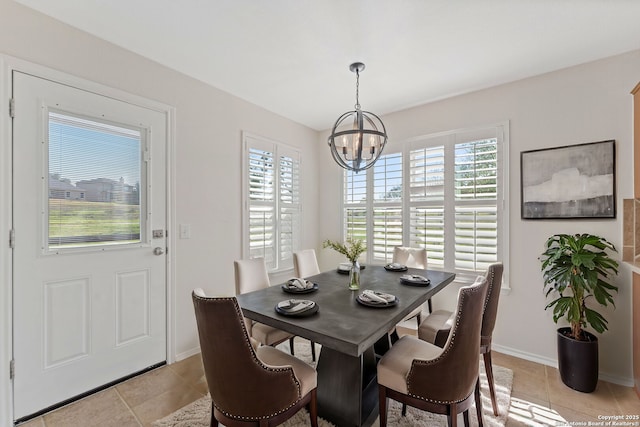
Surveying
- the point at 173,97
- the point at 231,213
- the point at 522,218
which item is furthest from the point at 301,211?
the point at 522,218

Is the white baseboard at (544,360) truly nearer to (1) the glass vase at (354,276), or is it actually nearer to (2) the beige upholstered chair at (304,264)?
(1) the glass vase at (354,276)

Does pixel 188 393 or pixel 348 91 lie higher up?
pixel 348 91

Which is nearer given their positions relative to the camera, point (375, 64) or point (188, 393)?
point (188, 393)

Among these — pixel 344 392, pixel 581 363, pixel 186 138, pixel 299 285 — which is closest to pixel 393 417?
pixel 344 392

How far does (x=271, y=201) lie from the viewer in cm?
360

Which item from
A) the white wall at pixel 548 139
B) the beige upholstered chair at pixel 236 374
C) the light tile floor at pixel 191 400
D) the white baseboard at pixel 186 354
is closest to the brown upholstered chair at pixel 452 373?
the beige upholstered chair at pixel 236 374

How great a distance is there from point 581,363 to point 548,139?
6.15ft

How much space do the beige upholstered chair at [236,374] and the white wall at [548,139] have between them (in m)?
2.47

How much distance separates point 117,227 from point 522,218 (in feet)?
11.8

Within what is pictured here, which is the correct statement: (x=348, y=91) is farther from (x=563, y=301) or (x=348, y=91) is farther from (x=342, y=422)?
(x=342, y=422)

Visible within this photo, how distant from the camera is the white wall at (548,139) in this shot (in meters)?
2.29

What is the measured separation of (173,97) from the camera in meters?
2.61

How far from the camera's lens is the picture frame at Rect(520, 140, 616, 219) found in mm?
2346

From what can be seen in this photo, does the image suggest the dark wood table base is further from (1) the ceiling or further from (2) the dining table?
(1) the ceiling
